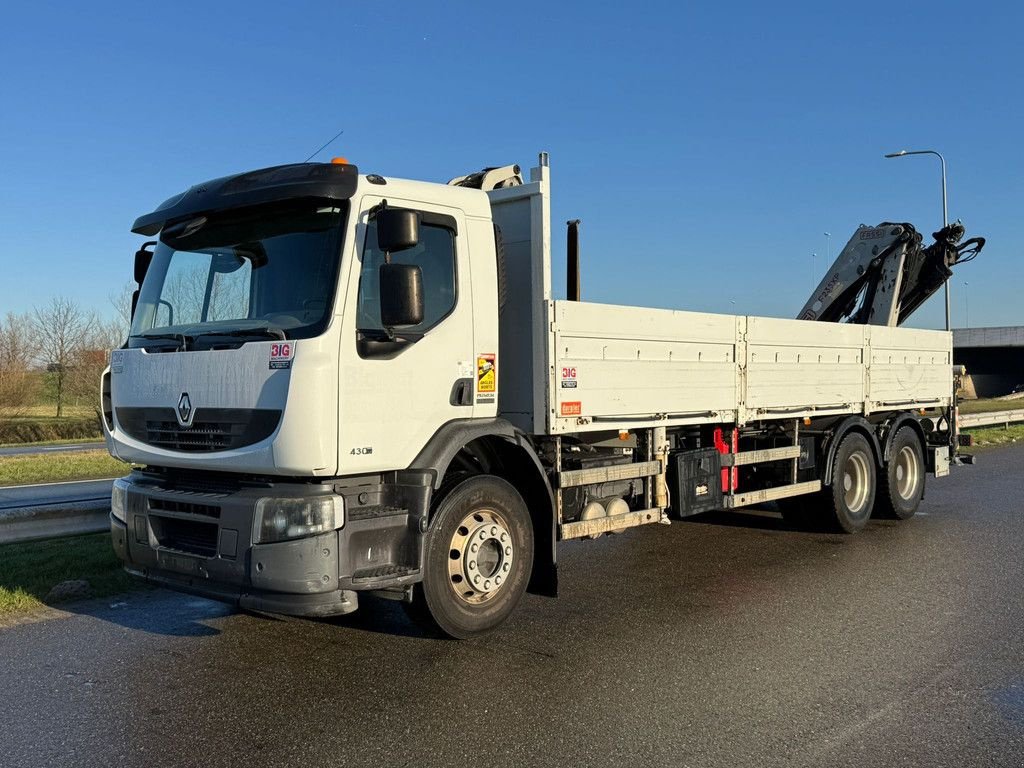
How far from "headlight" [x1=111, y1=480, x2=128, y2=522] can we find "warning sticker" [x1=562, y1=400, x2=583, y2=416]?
9.39ft

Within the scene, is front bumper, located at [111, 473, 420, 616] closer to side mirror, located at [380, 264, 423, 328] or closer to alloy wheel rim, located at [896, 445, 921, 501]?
side mirror, located at [380, 264, 423, 328]

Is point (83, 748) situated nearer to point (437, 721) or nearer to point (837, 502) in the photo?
point (437, 721)

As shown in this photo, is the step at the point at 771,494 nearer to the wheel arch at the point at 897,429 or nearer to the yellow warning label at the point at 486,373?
the wheel arch at the point at 897,429

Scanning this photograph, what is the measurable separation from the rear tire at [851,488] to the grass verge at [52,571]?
6633 millimetres

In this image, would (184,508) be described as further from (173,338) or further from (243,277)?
(243,277)

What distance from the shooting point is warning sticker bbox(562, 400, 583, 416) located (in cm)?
604

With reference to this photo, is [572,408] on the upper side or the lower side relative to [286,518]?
upper

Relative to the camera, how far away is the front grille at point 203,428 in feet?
15.7

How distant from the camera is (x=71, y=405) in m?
36.2

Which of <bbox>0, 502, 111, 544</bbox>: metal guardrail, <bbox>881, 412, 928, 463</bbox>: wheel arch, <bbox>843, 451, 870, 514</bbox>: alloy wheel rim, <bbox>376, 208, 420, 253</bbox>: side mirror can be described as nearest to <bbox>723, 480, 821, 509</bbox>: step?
<bbox>843, 451, 870, 514</bbox>: alloy wheel rim

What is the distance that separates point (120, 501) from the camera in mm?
5531

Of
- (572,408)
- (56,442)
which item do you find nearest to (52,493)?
(572,408)

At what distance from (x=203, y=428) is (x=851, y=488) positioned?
7053mm

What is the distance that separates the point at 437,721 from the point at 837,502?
607 cm
